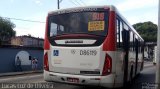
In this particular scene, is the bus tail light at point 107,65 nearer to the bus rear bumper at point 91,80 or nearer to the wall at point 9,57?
the bus rear bumper at point 91,80

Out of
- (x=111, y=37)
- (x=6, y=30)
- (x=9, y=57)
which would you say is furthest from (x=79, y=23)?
(x=6, y=30)

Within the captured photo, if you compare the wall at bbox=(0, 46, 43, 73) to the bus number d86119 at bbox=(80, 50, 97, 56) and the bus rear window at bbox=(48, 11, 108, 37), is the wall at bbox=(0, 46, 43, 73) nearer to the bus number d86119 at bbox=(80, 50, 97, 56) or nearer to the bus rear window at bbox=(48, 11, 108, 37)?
the bus rear window at bbox=(48, 11, 108, 37)

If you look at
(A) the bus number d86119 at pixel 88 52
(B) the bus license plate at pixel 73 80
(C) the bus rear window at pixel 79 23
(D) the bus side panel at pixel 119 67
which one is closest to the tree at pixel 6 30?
(C) the bus rear window at pixel 79 23

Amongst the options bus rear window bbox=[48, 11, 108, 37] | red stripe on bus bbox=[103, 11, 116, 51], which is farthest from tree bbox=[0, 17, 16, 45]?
red stripe on bus bbox=[103, 11, 116, 51]

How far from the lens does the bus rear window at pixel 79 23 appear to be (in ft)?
35.9

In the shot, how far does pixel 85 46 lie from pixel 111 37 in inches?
36.4

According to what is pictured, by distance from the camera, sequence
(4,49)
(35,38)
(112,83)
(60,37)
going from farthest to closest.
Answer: (35,38) → (4,49) → (60,37) → (112,83)

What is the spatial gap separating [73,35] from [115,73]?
1916 millimetres

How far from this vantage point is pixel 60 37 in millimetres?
11516

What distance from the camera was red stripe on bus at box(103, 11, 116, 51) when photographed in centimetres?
1073

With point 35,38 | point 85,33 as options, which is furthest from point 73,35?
point 35,38

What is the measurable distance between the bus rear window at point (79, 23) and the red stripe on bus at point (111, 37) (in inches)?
5.8

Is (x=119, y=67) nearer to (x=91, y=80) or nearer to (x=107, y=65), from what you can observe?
(x=107, y=65)

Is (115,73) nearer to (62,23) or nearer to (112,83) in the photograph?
(112,83)
